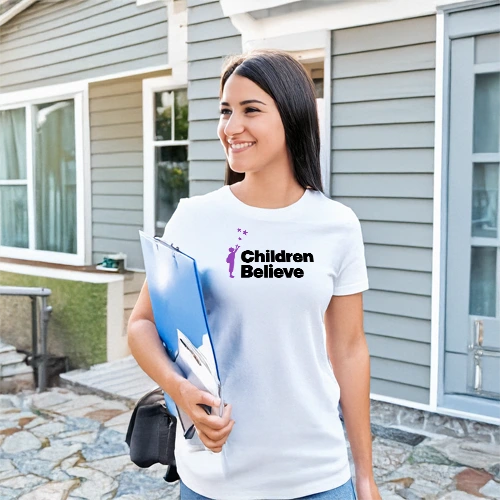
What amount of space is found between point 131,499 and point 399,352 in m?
1.82

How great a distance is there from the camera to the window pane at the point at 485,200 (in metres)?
3.98

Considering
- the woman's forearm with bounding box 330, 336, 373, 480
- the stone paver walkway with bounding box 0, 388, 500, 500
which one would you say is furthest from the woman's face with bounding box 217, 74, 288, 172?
the stone paver walkway with bounding box 0, 388, 500, 500

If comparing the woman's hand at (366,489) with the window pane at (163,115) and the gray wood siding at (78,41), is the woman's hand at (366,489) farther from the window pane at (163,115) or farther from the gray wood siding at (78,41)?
the window pane at (163,115)

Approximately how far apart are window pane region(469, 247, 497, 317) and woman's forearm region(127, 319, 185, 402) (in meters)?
3.05

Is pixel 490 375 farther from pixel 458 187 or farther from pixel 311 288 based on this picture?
pixel 311 288

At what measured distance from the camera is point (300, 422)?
1.32 metres

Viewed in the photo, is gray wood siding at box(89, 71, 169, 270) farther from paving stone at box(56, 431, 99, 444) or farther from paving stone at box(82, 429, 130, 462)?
paving stone at box(82, 429, 130, 462)

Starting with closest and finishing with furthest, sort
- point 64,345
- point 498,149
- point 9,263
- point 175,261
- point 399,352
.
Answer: point 175,261 → point 498,149 → point 399,352 → point 64,345 → point 9,263

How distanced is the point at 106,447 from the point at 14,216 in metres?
4.94

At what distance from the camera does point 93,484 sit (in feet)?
12.5

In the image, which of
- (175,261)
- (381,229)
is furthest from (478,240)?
(175,261)

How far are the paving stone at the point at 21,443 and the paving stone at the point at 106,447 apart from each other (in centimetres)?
35

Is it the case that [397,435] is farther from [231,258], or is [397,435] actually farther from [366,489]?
[231,258]

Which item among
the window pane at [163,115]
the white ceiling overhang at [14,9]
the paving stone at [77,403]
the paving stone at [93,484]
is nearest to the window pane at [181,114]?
the window pane at [163,115]
